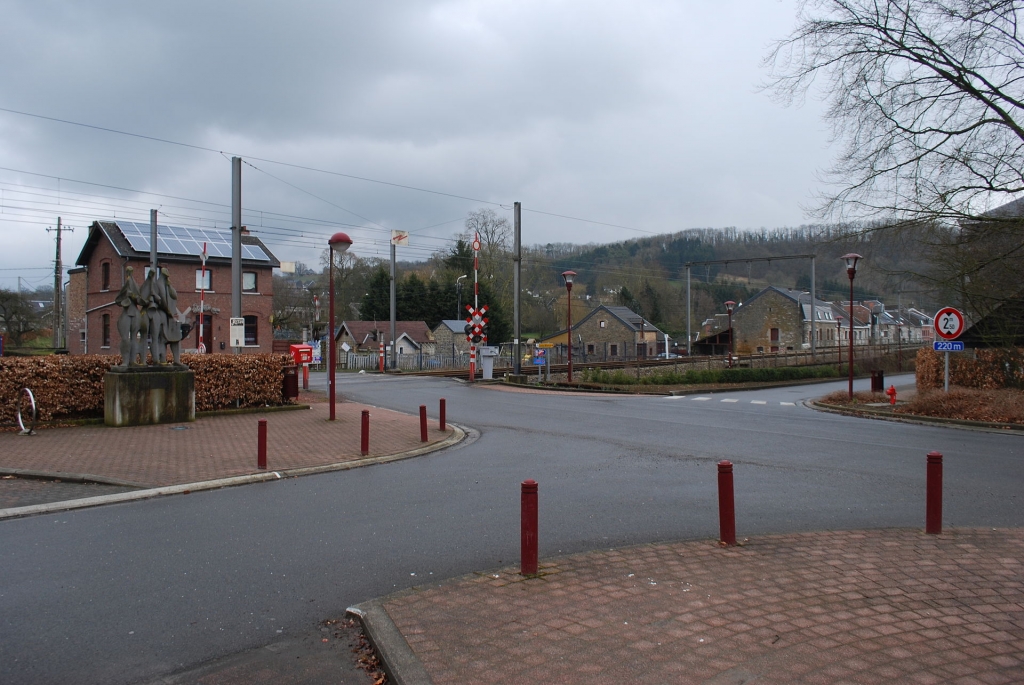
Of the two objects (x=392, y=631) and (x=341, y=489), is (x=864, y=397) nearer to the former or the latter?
(x=341, y=489)

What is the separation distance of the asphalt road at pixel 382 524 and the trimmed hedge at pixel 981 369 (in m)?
8.21

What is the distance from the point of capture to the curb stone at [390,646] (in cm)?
403

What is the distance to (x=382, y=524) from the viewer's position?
7656mm

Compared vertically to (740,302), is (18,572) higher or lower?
lower

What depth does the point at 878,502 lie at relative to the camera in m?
8.66

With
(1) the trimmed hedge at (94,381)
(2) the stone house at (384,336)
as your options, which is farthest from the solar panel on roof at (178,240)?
(1) the trimmed hedge at (94,381)

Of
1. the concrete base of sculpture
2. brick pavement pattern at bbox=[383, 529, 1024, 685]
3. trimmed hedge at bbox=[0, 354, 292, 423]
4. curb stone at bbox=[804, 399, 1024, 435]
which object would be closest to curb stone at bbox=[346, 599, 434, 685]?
brick pavement pattern at bbox=[383, 529, 1024, 685]

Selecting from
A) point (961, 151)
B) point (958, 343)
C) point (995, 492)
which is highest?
point (961, 151)

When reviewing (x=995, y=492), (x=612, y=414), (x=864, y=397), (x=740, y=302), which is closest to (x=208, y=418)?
(x=612, y=414)

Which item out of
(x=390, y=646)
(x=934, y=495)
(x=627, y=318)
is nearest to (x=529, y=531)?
(x=390, y=646)

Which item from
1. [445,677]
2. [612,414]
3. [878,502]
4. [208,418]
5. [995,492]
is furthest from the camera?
[612,414]

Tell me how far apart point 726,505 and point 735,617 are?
1888mm

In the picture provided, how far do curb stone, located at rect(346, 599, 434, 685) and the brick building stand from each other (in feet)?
138

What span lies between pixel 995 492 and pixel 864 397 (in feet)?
53.8
